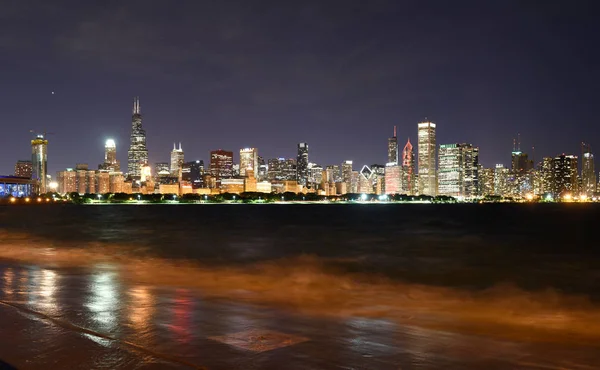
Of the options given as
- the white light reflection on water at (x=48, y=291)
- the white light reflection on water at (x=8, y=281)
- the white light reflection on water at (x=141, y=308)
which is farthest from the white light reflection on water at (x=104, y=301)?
the white light reflection on water at (x=8, y=281)

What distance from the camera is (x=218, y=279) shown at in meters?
22.5

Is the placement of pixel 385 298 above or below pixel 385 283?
above

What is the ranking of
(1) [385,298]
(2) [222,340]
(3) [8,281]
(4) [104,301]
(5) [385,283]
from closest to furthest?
1. (2) [222,340]
2. (4) [104,301]
3. (3) [8,281]
4. (1) [385,298]
5. (5) [385,283]

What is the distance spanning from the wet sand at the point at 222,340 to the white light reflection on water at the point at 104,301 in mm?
26

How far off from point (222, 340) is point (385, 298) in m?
9.46

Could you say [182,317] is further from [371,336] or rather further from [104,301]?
[371,336]

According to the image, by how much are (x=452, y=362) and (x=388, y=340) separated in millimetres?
1731

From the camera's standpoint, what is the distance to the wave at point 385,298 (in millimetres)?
14500

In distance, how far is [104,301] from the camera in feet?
46.7

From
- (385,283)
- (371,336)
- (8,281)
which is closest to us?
(371,336)

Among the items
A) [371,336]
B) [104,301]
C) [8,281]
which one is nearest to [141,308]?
[104,301]

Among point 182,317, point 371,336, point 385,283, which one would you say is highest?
point 182,317

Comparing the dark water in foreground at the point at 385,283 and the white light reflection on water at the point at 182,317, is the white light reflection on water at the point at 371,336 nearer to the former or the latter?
the dark water in foreground at the point at 385,283

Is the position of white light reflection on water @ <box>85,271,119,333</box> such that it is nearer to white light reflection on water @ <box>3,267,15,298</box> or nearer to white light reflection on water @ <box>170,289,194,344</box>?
white light reflection on water @ <box>170,289,194,344</box>
